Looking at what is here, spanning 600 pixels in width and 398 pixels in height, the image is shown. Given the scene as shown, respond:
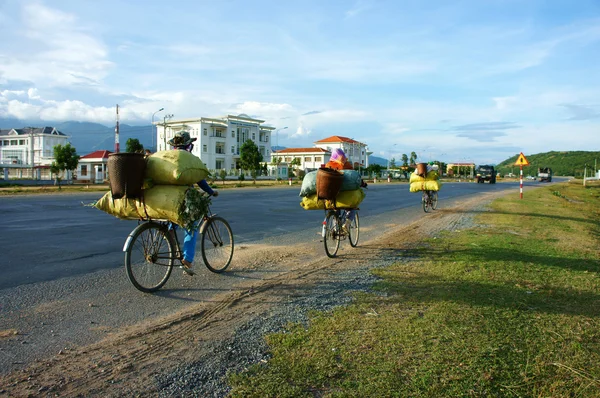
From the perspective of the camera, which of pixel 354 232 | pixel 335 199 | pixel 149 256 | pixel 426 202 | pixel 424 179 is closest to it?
pixel 149 256

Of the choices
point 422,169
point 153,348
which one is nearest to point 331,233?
point 153,348

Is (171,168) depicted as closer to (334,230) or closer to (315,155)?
(334,230)

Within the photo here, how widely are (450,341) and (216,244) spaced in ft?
12.6

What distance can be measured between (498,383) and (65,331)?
374 centimetres

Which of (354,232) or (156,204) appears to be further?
(354,232)

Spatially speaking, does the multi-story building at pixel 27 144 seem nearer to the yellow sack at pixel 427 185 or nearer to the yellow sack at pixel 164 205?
the yellow sack at pixel 427 185

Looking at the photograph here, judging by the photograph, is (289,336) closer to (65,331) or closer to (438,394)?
(438,394)

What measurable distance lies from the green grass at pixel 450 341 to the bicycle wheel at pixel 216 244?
Answer: 234 centimetres

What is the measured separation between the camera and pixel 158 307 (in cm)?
496

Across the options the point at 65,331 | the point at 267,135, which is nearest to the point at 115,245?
the point at 65,331

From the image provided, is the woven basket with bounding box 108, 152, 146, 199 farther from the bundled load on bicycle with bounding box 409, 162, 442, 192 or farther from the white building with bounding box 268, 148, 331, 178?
the white building with bounding box 268, 148, 331, 178

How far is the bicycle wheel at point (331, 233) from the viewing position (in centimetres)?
779

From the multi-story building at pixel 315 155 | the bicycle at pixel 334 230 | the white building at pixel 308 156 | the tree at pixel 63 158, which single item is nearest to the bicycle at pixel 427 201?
the bicycle at pixel 334 230

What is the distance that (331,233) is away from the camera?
7.93 meters
